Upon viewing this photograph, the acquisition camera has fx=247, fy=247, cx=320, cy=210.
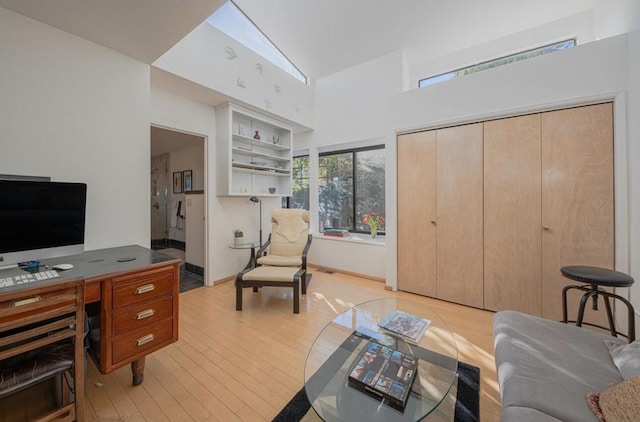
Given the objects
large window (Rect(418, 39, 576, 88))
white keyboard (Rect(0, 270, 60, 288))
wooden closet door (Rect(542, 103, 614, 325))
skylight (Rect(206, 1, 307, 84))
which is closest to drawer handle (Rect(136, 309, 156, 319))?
white keyboard (Rect(0, 270, 60, 288))

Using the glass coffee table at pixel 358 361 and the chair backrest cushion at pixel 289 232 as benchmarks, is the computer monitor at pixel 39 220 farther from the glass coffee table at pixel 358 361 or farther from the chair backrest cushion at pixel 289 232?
the chair backrest cushion at pixel 289 232

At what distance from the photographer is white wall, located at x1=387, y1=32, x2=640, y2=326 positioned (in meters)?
2.05

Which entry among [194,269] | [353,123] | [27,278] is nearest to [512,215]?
[353,123]

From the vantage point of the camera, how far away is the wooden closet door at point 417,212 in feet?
10.2

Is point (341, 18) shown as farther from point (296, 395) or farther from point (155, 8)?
point (296, 395)

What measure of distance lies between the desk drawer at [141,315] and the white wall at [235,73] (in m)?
2.31

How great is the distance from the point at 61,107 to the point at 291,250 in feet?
9.02

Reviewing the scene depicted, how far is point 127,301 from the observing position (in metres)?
1.50

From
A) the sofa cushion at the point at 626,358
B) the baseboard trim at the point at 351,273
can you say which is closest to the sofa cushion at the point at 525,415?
the sofa cushion at the point at 626,358

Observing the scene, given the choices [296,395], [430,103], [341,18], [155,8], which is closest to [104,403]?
[296,395]

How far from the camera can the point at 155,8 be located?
5.38 feet

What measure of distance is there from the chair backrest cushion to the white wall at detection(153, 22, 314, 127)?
5.26ft

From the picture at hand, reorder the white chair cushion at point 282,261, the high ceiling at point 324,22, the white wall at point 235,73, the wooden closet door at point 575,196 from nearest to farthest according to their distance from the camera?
the high ceiling at point 324,22 → the wooden closet door at point 575,196 → the white wall at point 235,73 → the white chair cushion at point 282,261

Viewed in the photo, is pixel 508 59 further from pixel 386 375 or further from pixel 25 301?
pixel 25 301
